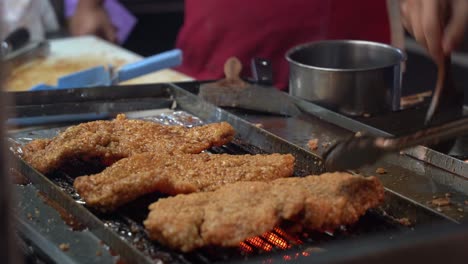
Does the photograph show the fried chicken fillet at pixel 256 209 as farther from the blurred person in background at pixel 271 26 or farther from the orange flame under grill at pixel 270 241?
the blurred person in background at pixel 271 26

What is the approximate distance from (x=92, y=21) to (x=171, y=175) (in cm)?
310

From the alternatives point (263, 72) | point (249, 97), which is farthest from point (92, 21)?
point (249, 97)

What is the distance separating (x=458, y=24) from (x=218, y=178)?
1.02m

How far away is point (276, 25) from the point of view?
4082mm

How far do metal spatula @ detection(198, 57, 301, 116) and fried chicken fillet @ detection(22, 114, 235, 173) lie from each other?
417 millimetres

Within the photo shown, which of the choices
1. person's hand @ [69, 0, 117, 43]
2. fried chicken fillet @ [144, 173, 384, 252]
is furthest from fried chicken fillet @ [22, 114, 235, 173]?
person's hand @ [69, 0, 117, 43]

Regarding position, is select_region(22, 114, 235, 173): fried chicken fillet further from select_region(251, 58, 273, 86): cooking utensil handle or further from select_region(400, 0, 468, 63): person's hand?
select_region(400, 0, 468, 63): person's hand

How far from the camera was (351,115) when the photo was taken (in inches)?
104

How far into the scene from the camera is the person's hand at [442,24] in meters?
2.32

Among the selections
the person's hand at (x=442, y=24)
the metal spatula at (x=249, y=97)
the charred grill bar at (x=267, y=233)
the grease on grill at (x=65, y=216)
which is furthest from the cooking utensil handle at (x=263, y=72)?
the grease on grill at (x=65, y=216)

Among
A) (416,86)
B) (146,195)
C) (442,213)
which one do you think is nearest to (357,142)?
(442,213)

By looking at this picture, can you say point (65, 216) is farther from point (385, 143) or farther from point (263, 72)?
point (263, 72)

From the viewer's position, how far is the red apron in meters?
4.05

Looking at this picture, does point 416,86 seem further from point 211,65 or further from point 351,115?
point 351,115
